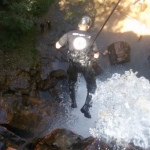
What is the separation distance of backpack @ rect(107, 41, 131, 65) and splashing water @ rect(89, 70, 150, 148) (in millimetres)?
492

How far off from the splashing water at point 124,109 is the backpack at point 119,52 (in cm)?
49

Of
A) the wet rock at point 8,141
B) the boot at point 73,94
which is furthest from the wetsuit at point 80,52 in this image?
the wet rock at point 8,141

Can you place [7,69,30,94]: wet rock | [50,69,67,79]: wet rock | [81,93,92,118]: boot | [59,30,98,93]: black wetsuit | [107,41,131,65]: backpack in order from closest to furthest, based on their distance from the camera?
[59,30,98,93]: black wetsuit → [81,93,92,118]: boot → [7,69,30,94]: wet rock → [50,69,67,79]: wet rock → [107,41,131,65]: backpack

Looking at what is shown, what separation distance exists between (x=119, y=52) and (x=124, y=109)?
2112mm

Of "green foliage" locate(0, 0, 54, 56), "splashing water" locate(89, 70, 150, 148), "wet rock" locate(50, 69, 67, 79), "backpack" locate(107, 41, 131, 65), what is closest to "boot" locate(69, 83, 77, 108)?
"wet rock" locate(50, 69, 67, 79)

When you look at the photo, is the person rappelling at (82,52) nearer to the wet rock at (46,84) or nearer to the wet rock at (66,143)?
the wet rock at (46,84)

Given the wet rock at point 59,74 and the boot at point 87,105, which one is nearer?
the boot at point 87,105

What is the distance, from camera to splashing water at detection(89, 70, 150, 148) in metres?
6.88

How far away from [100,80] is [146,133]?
7.81 ft

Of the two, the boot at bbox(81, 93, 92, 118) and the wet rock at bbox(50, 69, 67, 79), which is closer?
the boot at bbox(81, 93, 92, 118)

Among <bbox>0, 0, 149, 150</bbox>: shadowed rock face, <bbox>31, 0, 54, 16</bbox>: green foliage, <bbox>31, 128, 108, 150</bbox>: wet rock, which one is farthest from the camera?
<bbox>31, 0, 54, 16</bbox>: green foliage

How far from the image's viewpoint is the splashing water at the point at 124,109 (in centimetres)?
688

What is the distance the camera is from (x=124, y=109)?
24.3ft

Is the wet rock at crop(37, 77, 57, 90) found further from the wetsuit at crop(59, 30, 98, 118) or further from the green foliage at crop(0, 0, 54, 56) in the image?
the green foliage at crop(0, 0, 54, 56)
